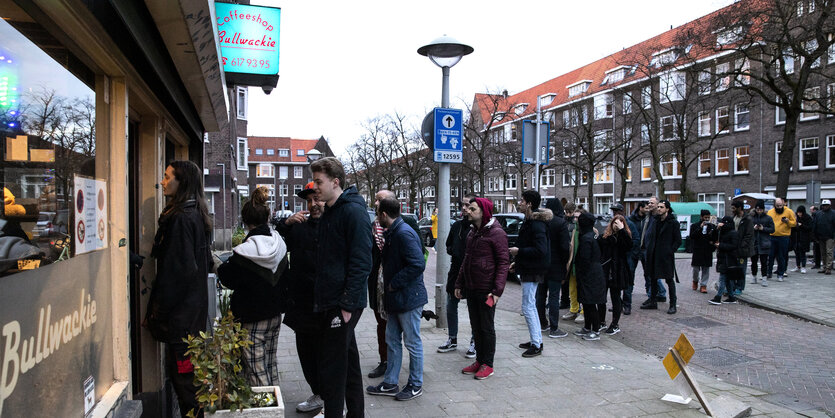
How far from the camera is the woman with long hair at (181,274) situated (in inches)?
124

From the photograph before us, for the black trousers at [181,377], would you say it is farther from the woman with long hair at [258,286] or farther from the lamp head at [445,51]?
the lamp head at [445,51]

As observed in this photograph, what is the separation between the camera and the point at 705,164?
3778 cm

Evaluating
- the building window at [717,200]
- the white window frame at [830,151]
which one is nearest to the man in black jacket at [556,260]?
the white window frame at [830,151]

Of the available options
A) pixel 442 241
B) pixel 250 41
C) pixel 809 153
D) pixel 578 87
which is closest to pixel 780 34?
pixel 442 241

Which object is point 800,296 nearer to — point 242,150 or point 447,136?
point 447,136

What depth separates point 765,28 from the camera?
15.6 meters

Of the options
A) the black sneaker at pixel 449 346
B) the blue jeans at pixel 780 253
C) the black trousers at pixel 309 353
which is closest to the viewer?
the black trousers at pixel 309 353

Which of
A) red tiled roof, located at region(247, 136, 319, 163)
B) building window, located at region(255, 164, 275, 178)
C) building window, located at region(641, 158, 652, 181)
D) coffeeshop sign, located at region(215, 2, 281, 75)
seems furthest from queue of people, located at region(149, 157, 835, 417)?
red tiled roof, located at region(247, 136, 319, 163)

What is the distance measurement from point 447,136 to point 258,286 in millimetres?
4141

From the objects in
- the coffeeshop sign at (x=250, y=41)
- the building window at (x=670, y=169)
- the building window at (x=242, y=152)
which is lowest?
the coffeeshop sign at (x=250, y=41)

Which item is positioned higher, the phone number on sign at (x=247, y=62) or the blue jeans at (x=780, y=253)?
the phone number on sign at (x=247, y=62)

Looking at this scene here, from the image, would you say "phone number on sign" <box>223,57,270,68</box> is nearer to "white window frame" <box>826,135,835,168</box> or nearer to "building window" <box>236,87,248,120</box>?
"building window" <box>236,87,248,120</box>

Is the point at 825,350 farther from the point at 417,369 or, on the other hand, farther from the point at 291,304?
the point at 291,304

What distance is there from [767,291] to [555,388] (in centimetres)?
800
